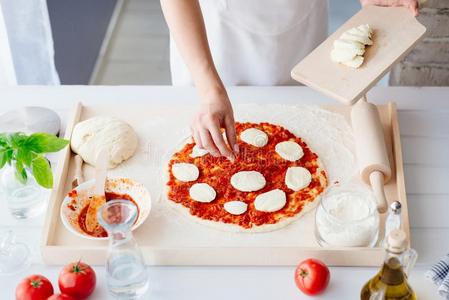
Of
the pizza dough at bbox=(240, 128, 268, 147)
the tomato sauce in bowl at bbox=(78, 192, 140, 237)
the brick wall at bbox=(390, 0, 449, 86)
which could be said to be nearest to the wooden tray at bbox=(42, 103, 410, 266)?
the tomato sauce in bowl at bbox=(78, 192, 140, 237)

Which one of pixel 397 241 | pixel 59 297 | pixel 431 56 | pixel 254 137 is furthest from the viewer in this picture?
pixel 431 56

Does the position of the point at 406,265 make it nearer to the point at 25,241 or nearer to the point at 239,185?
the point at 239,185

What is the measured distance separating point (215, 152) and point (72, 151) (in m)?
0.38

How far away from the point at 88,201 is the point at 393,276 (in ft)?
2.18

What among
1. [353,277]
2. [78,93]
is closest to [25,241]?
[78,93]

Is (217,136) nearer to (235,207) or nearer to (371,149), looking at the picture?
(235,207)

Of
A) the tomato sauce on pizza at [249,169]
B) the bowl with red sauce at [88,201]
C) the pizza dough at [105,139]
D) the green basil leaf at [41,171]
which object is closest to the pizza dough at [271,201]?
the tomato sauce on pizza at [249,169]

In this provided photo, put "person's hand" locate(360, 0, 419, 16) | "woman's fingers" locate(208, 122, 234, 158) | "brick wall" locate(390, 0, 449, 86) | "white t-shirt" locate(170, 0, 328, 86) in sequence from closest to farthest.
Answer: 1. "woman's fingers" locate(208, 122, 234, 158)
2. "person's hand" locate(360, 0, 419, 16)
3. "white t-shirt" locate(170, 0, 328, 86)
4. "brick wall" locate(390, 0, 449, 86)

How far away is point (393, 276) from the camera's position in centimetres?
110

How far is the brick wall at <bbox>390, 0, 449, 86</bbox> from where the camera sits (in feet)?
7.32

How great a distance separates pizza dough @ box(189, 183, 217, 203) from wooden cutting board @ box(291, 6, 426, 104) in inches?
12.6

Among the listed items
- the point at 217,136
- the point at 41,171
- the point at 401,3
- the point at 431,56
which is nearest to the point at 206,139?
the point at 217,136

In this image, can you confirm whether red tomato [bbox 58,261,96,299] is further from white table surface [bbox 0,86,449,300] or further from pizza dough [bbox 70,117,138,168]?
pizza dough [bbox 70,117,138,168]

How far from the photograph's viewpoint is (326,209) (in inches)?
50.2
